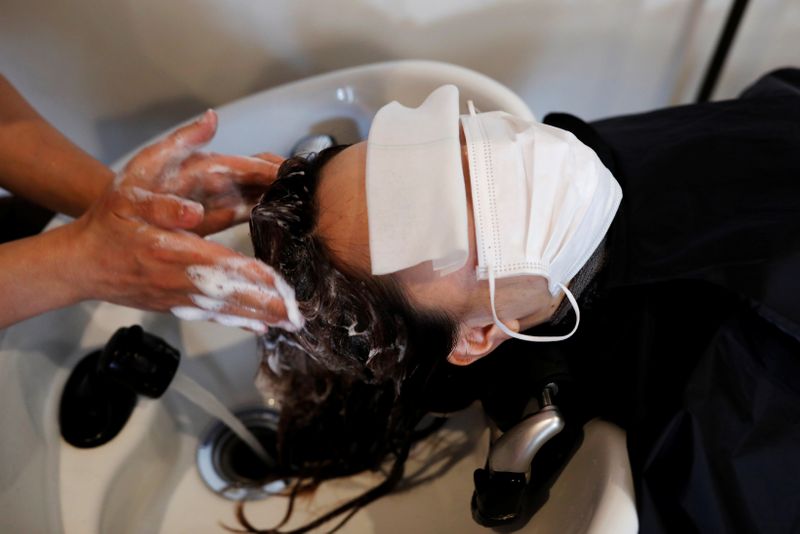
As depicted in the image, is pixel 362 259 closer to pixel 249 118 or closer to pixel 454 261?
pixel 454 261

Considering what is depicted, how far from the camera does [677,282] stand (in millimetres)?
735

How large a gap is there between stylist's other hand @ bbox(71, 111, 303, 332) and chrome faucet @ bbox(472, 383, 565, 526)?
0.94 ft

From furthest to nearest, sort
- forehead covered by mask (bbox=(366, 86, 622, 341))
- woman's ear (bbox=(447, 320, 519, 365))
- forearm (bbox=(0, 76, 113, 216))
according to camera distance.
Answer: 1. forearm (bbox=(0, 76, 113, 216))
2. woman's ear (bbox=(447, 320, 519, 365))
3. forehead covered by mask (bbox=(366, 86, 622, 341))

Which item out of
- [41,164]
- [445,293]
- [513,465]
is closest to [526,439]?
[513,465]

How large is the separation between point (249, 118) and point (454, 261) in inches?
23.7

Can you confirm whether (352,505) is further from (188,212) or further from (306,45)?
(306,45)

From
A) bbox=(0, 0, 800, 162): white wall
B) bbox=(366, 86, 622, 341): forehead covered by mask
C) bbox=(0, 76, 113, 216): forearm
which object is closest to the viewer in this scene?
bbox=(366, 86, 622, 341): forehead covered by mask

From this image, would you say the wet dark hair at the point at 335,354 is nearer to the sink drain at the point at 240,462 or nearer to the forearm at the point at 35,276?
the sink drain at the point at 240,462

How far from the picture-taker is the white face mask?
23.4 inches

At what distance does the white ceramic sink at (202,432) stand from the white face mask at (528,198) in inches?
10.7

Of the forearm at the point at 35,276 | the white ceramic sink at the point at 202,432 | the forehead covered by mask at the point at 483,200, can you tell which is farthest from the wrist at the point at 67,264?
the forehead covered by mask at the point at 483,200

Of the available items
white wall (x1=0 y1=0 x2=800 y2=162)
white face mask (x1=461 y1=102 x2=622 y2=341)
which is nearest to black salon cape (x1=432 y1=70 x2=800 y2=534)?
white face mask (x1=461 y1=102 x2=622 y2=341)

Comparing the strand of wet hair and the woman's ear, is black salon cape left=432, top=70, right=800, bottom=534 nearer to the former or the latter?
the woman's ear

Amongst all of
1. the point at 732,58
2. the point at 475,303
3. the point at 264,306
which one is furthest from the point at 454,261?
the point at 732,58
